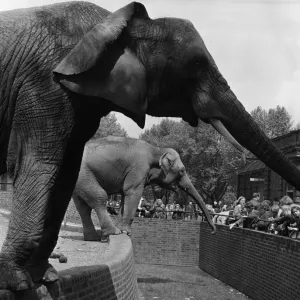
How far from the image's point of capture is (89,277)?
723 cm

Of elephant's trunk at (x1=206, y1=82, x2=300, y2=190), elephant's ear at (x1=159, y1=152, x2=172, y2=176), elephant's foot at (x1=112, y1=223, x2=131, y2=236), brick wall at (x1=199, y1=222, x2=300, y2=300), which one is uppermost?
elephant's ear at (x1=159, y1=152, x2=172, y2=176)

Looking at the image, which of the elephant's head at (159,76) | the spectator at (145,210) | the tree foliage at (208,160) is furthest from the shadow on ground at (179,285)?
the tree foliage at (208,160)

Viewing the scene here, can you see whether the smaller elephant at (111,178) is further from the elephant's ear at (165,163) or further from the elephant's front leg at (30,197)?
the elephant's front leg at (30,197)

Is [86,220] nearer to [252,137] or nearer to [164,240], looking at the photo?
[164,240]

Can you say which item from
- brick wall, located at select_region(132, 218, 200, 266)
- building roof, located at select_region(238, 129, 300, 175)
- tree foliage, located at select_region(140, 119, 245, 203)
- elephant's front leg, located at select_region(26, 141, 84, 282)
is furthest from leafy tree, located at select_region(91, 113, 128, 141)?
elephant's front leg, located at select_region(26, 141, 84, 282)

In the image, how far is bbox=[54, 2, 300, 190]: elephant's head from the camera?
561cm

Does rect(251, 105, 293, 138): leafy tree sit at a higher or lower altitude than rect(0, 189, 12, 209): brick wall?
higher

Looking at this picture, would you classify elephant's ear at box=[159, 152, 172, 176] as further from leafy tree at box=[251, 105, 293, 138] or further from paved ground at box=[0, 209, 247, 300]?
leafy tree at box=[251, 105, 293, 138]

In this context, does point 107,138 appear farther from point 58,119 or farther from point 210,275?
point 58,119

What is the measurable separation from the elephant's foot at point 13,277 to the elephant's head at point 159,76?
1.45 m

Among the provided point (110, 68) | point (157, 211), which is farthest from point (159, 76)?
point (157, 211)

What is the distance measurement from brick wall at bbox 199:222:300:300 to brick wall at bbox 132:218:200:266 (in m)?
0.98

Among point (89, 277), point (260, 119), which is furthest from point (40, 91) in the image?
point (260, 119)

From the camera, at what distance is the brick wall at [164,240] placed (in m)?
26.3
